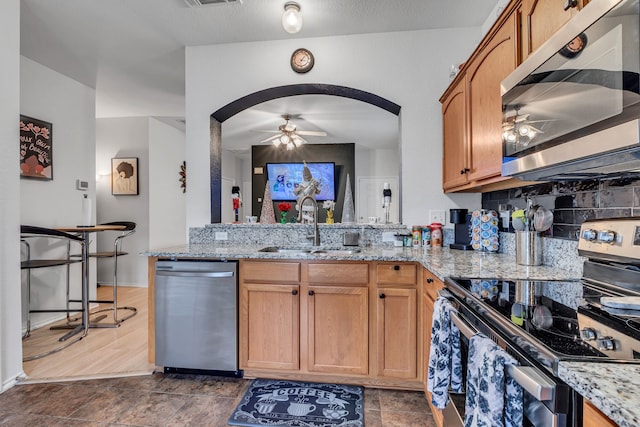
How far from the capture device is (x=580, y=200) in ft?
4.74

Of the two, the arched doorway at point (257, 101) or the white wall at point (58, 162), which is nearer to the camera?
the arched doorway at point (257, 101)

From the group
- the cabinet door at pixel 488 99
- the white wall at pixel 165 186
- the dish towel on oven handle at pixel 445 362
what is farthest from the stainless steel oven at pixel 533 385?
the white wall at pixel 165 186

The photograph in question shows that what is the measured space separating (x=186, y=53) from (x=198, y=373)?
252 centimetres

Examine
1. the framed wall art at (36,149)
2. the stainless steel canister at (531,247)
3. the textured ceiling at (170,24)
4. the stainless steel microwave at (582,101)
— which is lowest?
the stainless steel canister at (531,247)

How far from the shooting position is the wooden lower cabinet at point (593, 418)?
20.5 inches

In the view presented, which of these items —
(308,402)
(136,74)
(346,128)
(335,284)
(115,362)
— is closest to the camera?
(308,402)

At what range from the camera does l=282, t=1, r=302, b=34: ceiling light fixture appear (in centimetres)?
211

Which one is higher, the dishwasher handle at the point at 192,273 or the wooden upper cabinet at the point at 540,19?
the wooden upper cabinet at the point at 540,19

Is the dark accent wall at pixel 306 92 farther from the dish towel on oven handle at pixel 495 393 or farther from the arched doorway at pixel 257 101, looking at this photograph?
the dish towel on oven handle at pixel 495 393

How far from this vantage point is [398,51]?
257 centimetres

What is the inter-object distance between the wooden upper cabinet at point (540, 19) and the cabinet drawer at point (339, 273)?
52.6 inches

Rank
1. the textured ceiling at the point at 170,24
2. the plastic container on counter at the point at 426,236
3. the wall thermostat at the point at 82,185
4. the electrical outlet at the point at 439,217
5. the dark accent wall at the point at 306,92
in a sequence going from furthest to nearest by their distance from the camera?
the wall thermostat at the point at 82,185
the dark accent wall at the point at 306,92
the electrical outlet at the point at 439,217
the plastic container on counter at the point at 426,236
the textured ceiling at the point at 170,24

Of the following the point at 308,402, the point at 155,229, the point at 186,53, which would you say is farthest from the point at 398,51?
the point at 155,229

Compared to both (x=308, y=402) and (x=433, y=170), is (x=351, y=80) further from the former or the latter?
(x=308, y=402)
